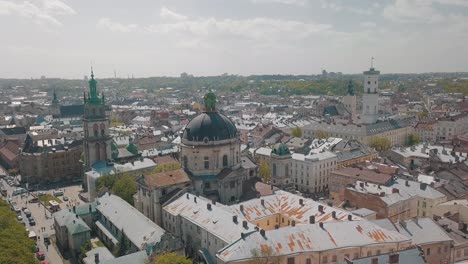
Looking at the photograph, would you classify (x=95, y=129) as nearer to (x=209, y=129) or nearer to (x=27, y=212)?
(x=27, y=212)

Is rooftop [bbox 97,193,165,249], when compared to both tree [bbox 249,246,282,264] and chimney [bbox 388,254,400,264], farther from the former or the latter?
chimney [bbox 388,254,400,264]

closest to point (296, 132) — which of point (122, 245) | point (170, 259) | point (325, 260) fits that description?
point (122, 245)

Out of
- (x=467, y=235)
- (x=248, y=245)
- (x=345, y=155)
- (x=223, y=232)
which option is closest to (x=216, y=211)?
(x=223, y=232)

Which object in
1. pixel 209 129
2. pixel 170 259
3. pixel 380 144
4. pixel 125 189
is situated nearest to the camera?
pixel 170 259

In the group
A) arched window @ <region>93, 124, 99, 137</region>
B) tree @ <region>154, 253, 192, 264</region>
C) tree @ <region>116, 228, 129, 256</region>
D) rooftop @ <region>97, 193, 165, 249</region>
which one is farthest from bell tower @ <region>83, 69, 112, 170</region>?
tree @ <region>154, 253, 192, 264</region>

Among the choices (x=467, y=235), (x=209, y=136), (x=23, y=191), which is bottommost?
(x=23, y=191)

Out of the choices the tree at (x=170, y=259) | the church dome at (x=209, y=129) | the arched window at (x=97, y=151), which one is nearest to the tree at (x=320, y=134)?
the church dome at (x=209, y=129)

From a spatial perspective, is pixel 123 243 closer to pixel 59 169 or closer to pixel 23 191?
pixel 23 191
